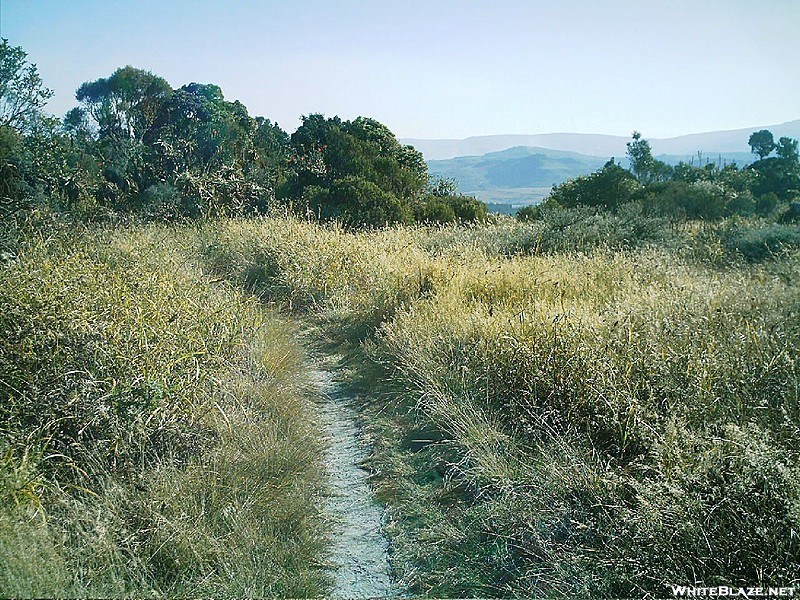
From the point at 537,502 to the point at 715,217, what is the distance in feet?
36.2

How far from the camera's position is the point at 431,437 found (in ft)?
17.0

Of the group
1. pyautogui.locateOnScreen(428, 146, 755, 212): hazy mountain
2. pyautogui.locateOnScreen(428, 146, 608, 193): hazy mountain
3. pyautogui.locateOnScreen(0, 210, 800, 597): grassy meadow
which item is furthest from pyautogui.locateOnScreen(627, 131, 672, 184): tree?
pyautogui.locateOnScreen(428, 146, 608, 193): hazy mountain

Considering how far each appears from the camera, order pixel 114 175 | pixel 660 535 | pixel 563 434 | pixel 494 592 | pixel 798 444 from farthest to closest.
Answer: pixel 114 175
pixel 563 434
pixel 798 444
pixel 494 592
pixel 660 535

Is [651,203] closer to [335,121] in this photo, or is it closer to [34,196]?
[335,121]

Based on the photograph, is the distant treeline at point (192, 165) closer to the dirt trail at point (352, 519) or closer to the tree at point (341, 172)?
the tree at point (341, 172)

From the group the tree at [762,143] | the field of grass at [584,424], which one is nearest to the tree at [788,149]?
the tree at [762,143]

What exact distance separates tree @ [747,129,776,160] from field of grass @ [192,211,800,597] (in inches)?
281

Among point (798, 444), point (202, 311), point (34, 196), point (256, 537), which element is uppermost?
point (34, 196)

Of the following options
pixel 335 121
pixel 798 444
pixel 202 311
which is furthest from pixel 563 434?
pixel 335 121

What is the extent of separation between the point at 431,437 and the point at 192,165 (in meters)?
14.0

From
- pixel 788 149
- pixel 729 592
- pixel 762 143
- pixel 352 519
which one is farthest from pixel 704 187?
pixel 729 592

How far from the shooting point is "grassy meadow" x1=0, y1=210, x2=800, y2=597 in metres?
3.13

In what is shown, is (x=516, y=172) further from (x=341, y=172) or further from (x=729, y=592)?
(x=729, y=592)

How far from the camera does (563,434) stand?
447 cm
